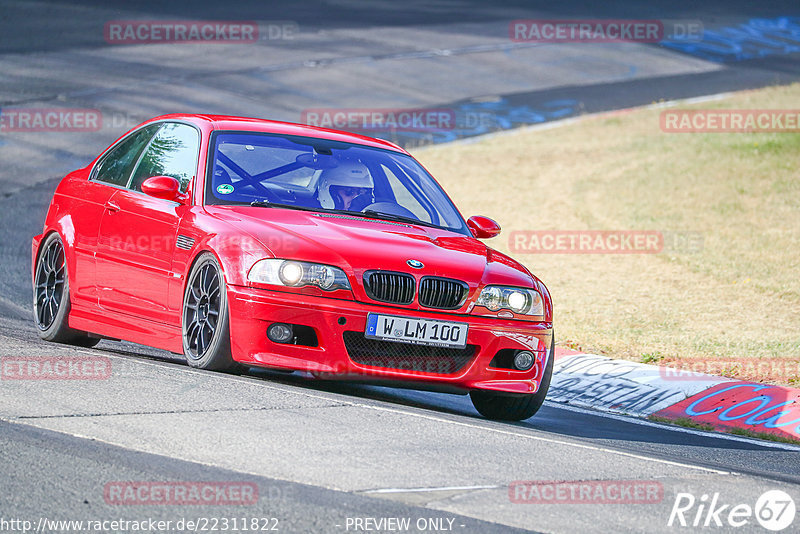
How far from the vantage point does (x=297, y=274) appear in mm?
6918

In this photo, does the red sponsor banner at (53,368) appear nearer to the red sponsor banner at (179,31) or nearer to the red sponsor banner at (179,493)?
the red sponsor banner at (179,493)

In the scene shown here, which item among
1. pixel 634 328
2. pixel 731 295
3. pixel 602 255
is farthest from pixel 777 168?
pixel 634 328

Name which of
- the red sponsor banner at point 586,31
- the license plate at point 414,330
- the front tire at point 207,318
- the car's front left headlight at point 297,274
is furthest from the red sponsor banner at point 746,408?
the red sponsor banner at point 586,31

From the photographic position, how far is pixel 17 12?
31625 millimetres

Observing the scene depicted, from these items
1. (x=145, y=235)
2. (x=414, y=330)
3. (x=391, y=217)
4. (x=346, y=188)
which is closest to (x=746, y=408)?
(x=391, y=217)

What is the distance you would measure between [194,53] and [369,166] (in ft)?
73.0

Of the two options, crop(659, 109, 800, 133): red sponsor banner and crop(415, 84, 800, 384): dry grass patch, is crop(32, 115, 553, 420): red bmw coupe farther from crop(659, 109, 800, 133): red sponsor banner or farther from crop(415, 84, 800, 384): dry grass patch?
crop(659, 109, 800, 133): red sponsor banner

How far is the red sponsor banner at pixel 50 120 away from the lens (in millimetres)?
21172

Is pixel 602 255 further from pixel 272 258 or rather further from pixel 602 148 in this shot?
pixel 272 258

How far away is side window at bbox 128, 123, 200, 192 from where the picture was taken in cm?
804

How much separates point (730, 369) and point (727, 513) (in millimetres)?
4891

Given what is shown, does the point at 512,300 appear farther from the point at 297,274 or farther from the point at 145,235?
the point at 145,235

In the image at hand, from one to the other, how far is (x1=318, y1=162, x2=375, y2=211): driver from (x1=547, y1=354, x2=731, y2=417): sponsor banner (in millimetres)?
2341

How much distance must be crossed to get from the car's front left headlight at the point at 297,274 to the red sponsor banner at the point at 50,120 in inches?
594
